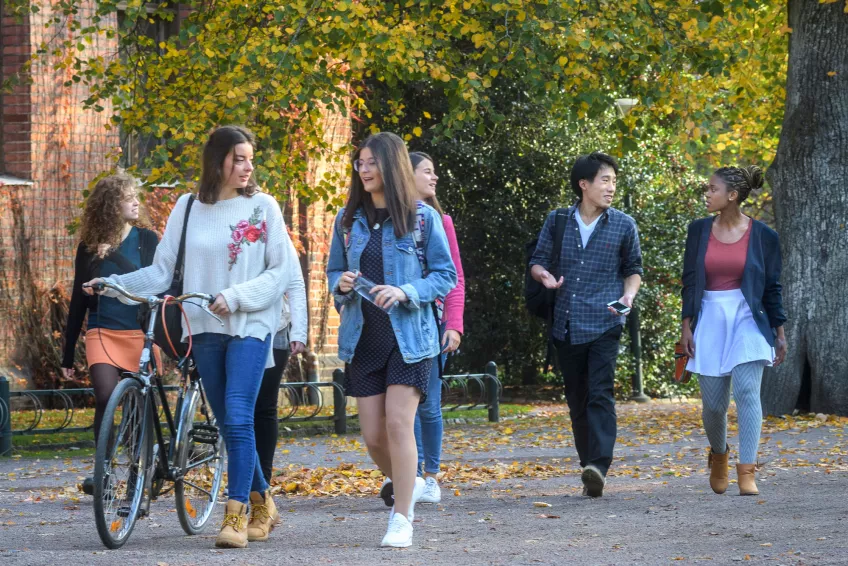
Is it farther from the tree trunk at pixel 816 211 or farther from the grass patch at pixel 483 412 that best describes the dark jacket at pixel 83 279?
the grass patch at pixel 483 412

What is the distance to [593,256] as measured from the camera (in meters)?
8.12

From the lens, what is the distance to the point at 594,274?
812 centimetres

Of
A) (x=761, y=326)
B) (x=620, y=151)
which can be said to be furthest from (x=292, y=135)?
(x=761, y=326)

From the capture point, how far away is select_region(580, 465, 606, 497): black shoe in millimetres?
7902

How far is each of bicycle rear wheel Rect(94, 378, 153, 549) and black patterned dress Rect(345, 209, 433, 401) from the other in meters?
0.96

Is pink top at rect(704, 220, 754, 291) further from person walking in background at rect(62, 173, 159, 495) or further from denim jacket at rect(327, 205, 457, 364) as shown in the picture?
person walking in background at rect(62, 173, 159, 495)

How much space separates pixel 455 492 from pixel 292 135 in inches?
234

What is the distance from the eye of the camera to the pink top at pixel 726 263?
7.85 m

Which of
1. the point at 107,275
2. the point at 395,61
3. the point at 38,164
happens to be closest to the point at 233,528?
the point at 107,275

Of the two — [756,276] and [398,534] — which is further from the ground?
[756,276]

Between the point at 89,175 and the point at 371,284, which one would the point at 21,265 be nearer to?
the point at 89,175

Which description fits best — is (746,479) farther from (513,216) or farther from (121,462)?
(513,216)

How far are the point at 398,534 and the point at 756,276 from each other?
2.88 m

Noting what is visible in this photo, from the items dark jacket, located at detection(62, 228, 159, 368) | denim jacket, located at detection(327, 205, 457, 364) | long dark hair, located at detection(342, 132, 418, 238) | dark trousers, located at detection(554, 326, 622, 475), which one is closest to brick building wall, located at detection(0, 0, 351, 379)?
dark jacket, located at detection(62, 228, 159, 368)
